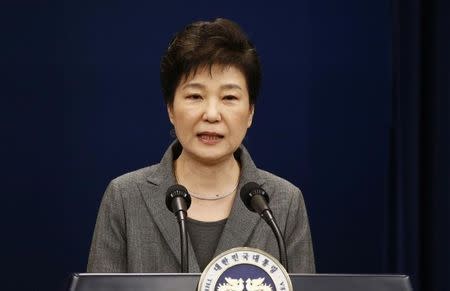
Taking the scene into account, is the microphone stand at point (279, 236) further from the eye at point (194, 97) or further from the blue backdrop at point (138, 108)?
the blue backdrop at point (138, 108)

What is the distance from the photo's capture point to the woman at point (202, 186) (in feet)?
4.68

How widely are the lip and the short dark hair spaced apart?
116 mm

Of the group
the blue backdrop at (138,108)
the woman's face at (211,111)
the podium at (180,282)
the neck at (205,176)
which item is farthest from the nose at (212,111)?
the blue backdrop at (138,108)

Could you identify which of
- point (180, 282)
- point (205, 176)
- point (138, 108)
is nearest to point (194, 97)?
point (205, 176)

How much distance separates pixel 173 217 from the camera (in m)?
1.46

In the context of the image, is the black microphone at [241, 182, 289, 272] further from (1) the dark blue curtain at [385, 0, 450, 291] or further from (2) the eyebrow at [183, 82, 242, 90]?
(1) the dark blue curtain at [385, 0, 450, 291]

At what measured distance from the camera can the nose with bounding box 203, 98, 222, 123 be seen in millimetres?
1395

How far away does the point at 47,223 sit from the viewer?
2.33 m

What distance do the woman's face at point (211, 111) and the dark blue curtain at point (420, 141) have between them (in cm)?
94

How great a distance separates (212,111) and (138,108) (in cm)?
97

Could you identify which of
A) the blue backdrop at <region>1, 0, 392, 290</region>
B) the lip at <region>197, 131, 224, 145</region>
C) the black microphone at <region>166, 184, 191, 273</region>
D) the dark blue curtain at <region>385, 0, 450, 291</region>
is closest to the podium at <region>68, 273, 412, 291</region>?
the black microphone at <region>166, 184, 191, 273</region>

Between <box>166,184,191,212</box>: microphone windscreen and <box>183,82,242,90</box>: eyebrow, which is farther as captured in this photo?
<box>183,82,242,90</box>: eyebrow

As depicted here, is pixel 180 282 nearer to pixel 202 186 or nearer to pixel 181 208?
pixel 181 208

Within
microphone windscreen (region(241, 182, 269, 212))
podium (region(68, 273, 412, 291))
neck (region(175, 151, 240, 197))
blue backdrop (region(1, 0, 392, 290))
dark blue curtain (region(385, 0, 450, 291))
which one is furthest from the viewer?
blue backdrop (region(1, 0, 392, 290))
